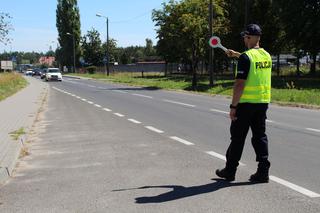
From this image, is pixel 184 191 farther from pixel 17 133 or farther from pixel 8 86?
pixel 8 86

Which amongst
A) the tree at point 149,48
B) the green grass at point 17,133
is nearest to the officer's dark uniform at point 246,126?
the green grass at point 17,133

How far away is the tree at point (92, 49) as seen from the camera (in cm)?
10662

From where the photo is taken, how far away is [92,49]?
108250 millimetres

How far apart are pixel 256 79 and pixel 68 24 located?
101896 millimetres

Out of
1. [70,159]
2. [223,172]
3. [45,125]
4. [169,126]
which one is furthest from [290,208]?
[45,125]

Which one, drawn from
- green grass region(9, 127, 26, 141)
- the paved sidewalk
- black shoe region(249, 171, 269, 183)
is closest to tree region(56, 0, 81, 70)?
A: the paved sidewalk

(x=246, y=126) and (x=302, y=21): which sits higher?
(x=302, y=21)

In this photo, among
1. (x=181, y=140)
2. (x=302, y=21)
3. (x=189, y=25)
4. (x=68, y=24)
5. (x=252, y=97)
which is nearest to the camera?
(x=252, y=97)

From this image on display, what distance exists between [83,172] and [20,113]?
35.1ft

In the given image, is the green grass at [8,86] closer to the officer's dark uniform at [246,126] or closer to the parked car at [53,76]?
the parked car at [53,76]

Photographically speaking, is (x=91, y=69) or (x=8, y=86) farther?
(x=91, y=69)

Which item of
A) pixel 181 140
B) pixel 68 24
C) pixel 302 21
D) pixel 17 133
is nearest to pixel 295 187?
pixel 181 140

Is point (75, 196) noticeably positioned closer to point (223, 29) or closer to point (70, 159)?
point (70, 159)

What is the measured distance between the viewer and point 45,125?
47.6ft
